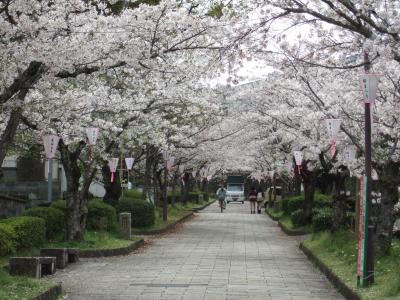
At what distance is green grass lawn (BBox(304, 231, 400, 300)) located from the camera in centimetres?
934

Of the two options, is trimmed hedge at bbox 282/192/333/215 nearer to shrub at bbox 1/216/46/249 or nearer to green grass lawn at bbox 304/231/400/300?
green grass lawn at bbox 304/231/400/300

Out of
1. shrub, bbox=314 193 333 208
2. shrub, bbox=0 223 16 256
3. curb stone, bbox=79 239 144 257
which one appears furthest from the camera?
shrub, bbox=314 193 333 208

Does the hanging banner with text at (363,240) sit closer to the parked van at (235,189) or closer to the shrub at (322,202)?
the shrub at (322,202)

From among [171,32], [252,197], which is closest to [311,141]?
[171,32]

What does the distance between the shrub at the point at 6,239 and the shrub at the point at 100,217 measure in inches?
271

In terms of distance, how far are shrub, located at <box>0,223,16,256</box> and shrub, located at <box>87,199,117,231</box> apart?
22.6ft

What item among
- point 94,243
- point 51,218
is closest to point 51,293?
point 94,243

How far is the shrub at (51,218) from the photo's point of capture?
17.3m

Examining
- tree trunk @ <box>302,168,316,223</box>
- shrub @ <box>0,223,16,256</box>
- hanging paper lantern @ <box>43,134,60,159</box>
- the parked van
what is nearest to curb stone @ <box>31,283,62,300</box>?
shrub @ <box>0,223,16,256</box>

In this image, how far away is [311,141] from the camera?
21.1m

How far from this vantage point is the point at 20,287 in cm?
934

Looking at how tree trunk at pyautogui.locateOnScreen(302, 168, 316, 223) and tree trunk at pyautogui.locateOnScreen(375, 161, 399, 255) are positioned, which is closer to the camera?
tree trunk at pyautogui.locateOnScreen(375, 161, 399, 255)

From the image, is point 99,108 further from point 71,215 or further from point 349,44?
point 349,44

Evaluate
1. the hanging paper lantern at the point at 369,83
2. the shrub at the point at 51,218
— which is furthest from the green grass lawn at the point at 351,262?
the shrub at the point at 51,218
